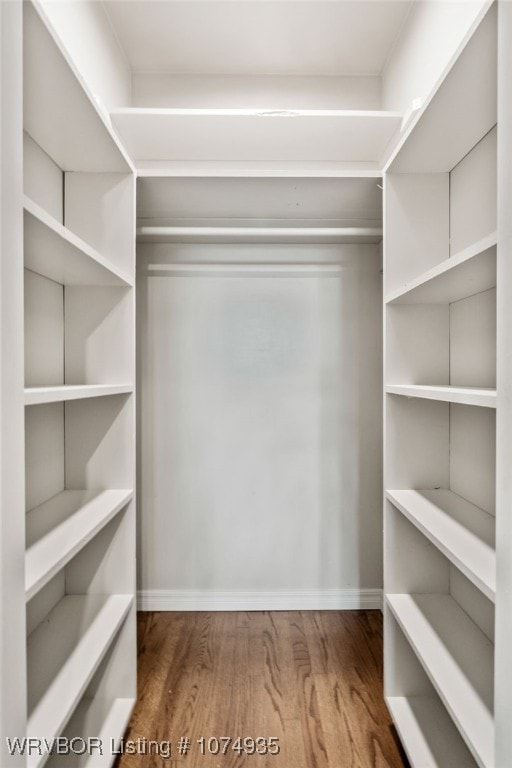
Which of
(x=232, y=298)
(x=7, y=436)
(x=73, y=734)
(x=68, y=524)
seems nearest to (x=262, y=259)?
(x=232, y=298)

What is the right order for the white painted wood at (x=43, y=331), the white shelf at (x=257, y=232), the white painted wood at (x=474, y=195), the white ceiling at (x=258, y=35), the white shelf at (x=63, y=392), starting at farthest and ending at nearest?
1. the white shelf at (x=257, y=232)
2. the white ceiling at (x=258, y=35)
3. the white painted wood at (x=43, y=331)
4. the white painted wood at (x=474, y=195)
5. the white shelf at (x=63, y=392)

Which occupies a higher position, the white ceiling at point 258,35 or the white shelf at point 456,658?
the white ceiling at point 258,35

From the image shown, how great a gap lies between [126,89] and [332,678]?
2.69 m

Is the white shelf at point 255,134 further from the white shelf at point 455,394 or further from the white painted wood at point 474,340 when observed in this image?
the white shelf at point 455,394

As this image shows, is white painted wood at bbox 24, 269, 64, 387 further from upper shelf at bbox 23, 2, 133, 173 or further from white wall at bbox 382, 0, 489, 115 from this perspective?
white wall at bbox 382, 0, 489, 115

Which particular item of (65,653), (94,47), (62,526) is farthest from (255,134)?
(65,653)

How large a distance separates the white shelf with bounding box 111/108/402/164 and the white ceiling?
0.45m

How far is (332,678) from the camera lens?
1.80m

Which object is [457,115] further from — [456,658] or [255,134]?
[456,658]

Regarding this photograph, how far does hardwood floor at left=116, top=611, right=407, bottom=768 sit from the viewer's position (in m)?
1.46

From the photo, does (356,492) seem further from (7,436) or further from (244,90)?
(244,90)

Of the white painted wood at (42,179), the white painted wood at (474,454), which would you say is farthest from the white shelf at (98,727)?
the white painted wood at (42,179)

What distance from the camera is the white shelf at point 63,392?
882mm

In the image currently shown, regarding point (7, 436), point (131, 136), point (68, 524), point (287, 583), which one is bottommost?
point (287, 583)
